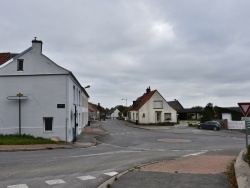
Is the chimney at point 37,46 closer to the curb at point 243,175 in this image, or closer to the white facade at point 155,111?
the curb at point 243,175

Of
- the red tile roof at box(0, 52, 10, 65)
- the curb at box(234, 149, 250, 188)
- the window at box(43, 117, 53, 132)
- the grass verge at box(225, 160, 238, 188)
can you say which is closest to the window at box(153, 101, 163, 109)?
the red tile roof at box(0, 52, 10, 65)

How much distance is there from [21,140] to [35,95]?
4.44m

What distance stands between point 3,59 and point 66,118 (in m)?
10.2

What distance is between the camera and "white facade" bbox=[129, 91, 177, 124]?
64688 mm

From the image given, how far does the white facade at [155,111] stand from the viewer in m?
64.7

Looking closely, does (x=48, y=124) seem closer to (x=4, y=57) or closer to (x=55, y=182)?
(x=4, y=57)

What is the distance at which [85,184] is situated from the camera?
9.41 metres

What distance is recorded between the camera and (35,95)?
26.4 metres

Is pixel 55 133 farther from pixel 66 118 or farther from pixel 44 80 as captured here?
pixel 44 80

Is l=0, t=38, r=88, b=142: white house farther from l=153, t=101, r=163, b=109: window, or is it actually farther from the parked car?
l=153, t=101, r=163, b=109: window

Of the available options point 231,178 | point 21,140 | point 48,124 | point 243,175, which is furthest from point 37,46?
point 243,175

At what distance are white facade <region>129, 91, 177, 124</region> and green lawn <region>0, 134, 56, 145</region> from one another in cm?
4067

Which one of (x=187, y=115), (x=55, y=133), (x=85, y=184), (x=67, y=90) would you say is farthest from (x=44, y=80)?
(x=187, y=115)

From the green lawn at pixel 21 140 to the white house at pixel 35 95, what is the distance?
835 mm
